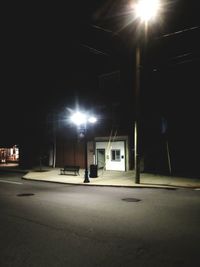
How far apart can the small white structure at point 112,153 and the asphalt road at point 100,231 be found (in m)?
11.0

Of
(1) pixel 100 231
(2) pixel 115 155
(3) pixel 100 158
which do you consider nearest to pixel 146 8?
(1) pixel 100 231

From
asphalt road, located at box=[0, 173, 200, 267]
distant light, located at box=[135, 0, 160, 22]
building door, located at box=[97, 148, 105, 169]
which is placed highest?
distant light, located at box=[135, 0, 160, 22]

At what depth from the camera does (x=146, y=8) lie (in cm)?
1198

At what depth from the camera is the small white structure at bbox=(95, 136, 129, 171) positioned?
22.7 meters

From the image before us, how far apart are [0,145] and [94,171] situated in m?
23.1

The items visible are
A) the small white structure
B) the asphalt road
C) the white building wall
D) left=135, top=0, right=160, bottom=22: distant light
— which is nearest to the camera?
the asphalt road

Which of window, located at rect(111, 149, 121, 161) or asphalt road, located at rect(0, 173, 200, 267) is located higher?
window, located at rect(111, 149, 121, 161)

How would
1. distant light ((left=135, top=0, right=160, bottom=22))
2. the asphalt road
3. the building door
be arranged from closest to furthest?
the asphalt road < distant light ((left=135, top=0, right=160, bottom=22)) < the building door

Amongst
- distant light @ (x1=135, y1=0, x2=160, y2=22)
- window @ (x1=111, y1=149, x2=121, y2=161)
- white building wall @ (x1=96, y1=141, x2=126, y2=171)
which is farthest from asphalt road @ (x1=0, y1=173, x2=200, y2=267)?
window @ (x1=111, y1=149, x2=121, y2=161)

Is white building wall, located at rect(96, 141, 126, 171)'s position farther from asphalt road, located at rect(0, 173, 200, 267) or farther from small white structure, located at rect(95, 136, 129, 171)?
asphalt road, located at rect(0, 173, 200, 267)

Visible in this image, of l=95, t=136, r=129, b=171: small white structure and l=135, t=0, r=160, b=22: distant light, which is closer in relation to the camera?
l=135, t=0, r=160, b=22: distant light

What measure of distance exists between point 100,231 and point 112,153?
1708 cm

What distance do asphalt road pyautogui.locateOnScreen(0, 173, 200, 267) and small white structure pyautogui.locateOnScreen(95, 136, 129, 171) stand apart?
36.1 feet

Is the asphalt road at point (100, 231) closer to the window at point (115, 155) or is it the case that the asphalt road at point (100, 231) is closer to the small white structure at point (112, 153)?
the small white structure at point (112, 153)
